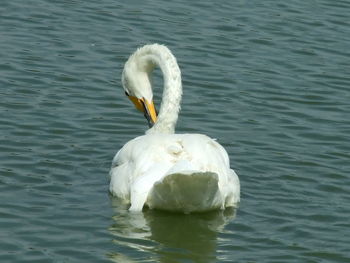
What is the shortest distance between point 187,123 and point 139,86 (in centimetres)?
91

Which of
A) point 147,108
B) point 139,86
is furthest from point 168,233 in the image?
point 139,86

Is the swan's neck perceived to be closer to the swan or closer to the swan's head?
the swan's head

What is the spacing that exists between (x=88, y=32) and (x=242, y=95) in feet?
9.12

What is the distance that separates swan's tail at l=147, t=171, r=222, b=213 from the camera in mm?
9609

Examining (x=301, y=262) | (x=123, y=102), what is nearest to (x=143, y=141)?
(x=301, y=262)

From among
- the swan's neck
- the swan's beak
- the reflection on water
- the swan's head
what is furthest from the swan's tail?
the swan's head

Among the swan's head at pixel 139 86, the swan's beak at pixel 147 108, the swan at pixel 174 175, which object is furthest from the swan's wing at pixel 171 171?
the swan's head at pixel 139 86

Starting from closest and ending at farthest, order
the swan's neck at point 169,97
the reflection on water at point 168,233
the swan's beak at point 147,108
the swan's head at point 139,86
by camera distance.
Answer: the reflection on water at point 168,233, the swan's neck at point 169,97, the swan's beak at point 147,108, the swan's head at point 139,86

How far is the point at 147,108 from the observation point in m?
12.2

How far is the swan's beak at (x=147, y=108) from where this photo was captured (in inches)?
476

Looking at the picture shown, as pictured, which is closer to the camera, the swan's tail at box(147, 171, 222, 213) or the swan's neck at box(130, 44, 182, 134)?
the swan's tail at box(147, 171, 222, 213)

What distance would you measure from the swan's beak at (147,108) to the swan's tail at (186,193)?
2.05 meters

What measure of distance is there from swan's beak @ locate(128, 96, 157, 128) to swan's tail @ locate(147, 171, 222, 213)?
2054mm

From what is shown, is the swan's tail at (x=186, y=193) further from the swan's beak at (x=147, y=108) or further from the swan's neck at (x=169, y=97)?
the swan's beak at (x=147, y=108)
